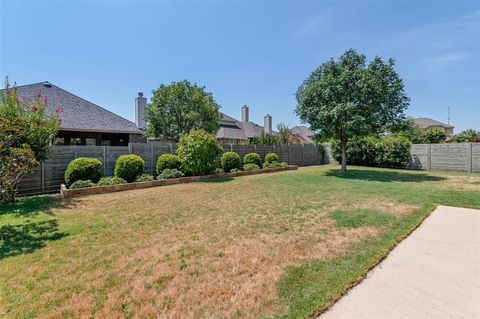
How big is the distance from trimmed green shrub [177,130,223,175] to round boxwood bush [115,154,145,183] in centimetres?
225

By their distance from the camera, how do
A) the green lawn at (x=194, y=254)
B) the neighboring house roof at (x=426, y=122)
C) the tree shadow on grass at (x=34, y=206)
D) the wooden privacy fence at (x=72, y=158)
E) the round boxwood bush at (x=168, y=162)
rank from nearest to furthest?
the green lawn at (x=194, y=254)
the tree shadow on grass at (x=34, y=206)
the wooden privacy fence at (x=72, y=158)
the round boxwood bush at (x=168, y=162)
the neighboring house roof at (x=426, y=122)

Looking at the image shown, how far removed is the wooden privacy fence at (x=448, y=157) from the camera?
45.6 ft

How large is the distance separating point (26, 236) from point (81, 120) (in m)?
12.0

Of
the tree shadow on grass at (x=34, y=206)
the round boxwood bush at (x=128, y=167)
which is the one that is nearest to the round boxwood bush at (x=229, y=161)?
the round boxwood bush at (x=128, y=167)

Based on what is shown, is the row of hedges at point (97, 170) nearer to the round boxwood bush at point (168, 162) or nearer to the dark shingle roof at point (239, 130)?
the round boxwood bush at point (168, 162)

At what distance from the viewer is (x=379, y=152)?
59.6 feet

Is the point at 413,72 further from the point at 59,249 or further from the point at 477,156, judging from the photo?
the point at 59,249

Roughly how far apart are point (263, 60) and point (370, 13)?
6144mm

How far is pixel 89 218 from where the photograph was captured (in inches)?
213

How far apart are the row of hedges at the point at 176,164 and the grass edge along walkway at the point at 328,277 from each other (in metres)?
8.74

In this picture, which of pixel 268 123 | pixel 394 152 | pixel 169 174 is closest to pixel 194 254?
pixel 169 174

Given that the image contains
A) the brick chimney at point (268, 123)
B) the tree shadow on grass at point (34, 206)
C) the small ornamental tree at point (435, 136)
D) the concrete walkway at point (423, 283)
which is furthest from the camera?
the brick chimney at point (268, 123)

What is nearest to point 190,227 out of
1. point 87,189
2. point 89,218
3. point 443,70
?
point 89,218

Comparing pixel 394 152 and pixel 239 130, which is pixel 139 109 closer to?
pixel 239 130
